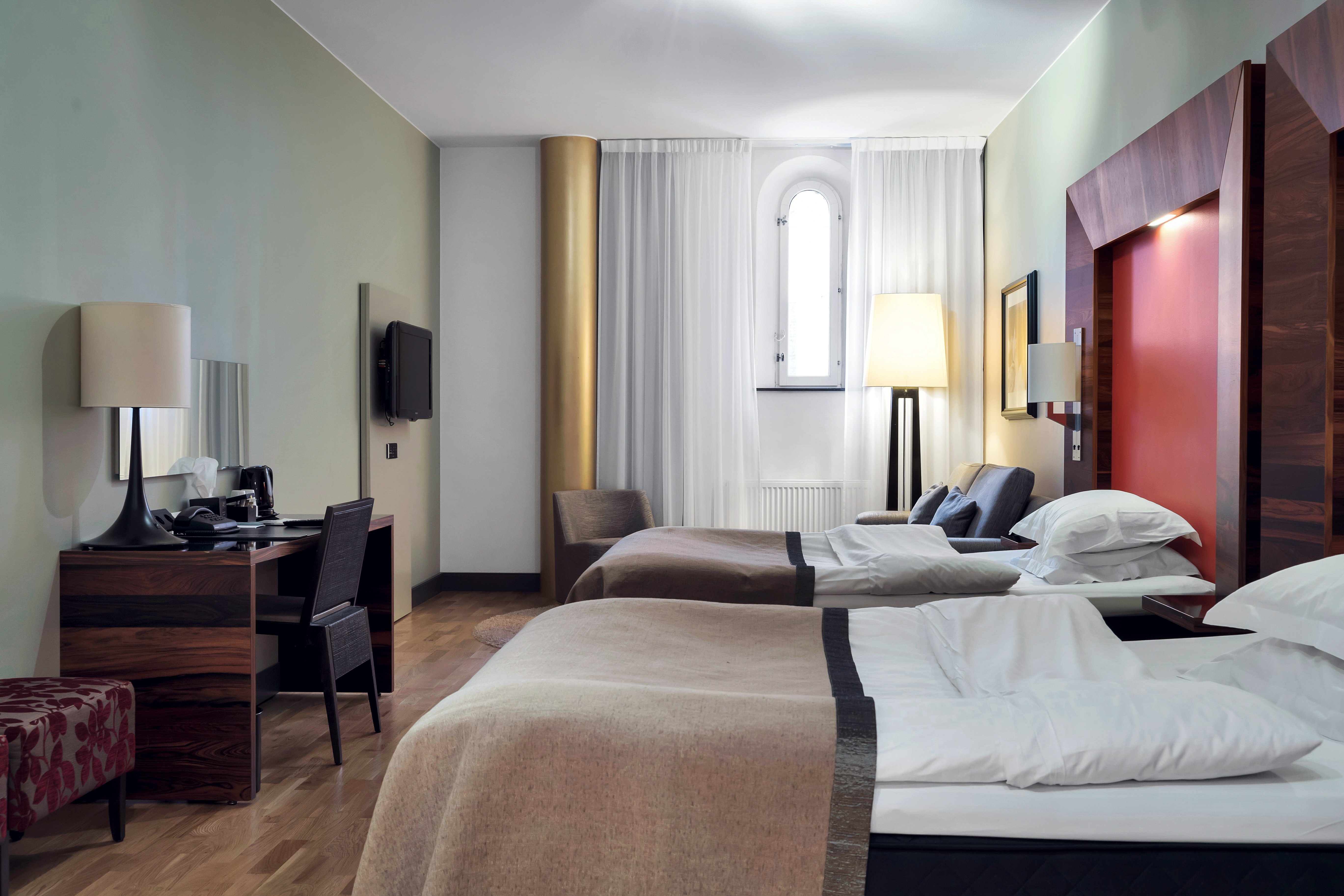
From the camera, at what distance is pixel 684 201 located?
19.3 feet

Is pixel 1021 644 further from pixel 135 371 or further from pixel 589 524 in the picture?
pixel 589 524

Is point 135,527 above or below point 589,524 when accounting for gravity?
above

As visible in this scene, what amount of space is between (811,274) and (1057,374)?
2.48m

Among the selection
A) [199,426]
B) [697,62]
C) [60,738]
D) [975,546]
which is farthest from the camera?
[697,62]

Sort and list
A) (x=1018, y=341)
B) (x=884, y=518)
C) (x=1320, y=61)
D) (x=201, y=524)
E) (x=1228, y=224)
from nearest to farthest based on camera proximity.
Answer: (x=1320, y=61) → (x=1228, y=224) → (x=201, y=524) → (x=1018, y=341) → (x=884, y=518)

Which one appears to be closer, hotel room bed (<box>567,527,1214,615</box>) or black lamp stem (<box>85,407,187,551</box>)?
black lamp stem (<box>85,407,187,551</box>)

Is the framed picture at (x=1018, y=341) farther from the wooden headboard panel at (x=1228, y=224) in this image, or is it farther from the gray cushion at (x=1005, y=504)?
the wooden headboard panel at (x=1228, y=224)

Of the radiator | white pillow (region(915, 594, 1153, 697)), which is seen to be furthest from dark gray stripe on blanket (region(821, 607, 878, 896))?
the radiator

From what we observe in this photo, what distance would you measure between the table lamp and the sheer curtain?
3396mm

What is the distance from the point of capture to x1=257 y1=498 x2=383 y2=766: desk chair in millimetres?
2900

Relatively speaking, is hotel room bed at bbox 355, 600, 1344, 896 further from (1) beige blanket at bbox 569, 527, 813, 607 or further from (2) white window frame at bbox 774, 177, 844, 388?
(2) white window frame at bbox 774, 177, 844, 388

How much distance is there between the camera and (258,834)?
8.05 ft

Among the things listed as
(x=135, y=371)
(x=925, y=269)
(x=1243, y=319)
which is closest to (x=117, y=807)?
(x=135, y=371)

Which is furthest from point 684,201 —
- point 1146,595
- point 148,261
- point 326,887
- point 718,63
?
point 326,887
